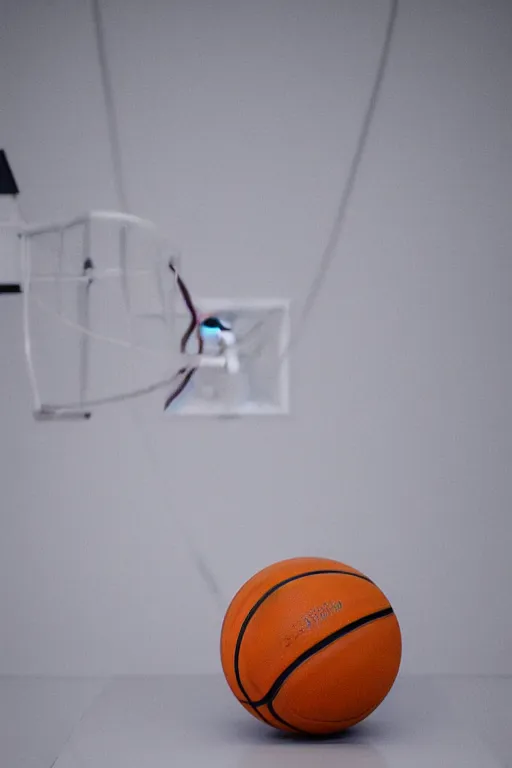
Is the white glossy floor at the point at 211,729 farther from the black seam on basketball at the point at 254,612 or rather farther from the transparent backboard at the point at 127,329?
the transparent backboard at the point at 127,329

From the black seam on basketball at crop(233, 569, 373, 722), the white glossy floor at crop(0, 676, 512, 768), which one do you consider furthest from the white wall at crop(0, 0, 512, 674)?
the black seam on basketball at crop(233, 569, 373, 722)

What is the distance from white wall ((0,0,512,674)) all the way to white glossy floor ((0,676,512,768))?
0.43 feet

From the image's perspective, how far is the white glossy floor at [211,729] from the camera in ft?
5.80

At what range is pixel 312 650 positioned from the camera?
179cm

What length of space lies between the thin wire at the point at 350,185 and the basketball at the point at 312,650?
0.88 m

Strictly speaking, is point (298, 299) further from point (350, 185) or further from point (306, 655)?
point (306, 655)

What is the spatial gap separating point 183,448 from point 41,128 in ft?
3.15

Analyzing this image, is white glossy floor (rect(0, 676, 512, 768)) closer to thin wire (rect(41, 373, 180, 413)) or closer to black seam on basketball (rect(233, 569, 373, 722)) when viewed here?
black seam on basketball (rect(233, 569, 373, 722))

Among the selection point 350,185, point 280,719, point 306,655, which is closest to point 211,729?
point 280,719

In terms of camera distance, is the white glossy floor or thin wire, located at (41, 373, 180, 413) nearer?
the white glossy floor

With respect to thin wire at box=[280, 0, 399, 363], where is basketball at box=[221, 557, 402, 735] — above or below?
below

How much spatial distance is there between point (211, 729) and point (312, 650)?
1.13 ft

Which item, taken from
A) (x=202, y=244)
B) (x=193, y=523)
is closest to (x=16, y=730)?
(x=193, y=523)

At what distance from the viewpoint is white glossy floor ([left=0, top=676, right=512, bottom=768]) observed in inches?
69.6
